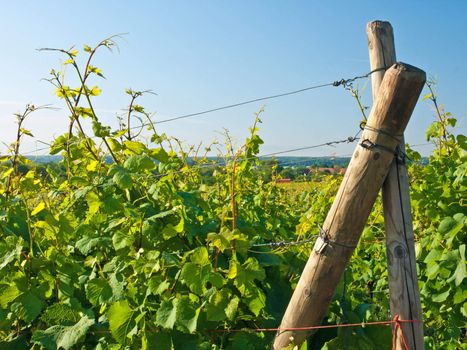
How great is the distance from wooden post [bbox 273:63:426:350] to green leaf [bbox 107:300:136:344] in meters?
0.71

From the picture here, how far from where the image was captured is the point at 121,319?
232 centimetres

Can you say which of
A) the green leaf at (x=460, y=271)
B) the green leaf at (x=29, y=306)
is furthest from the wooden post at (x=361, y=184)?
the green leaf at (x=460, y=271)

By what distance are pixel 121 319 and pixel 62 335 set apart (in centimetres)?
33

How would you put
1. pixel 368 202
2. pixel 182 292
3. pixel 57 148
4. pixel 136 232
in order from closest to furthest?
pixel 368 202 < pixel 182 292 < pixel 136 232 < pixel 57 148

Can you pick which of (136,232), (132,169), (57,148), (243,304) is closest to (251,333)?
(243,304)

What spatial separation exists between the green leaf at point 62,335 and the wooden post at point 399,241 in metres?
1.30

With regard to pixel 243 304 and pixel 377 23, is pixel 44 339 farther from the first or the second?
pixel 377 23

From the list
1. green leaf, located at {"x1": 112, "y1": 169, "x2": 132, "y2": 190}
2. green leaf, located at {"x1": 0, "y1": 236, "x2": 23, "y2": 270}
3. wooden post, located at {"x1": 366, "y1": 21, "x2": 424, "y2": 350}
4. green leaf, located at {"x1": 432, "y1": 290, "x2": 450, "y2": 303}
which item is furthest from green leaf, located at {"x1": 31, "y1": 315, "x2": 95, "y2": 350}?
green leaf, located at {"x1": 432, "y1": 290, "x2": 450, "y2": 303}

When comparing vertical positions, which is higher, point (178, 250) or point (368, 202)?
point (368, 202)

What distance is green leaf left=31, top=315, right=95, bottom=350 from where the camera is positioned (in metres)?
2.42

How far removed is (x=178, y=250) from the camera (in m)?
2.57

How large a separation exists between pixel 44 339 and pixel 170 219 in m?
0.74

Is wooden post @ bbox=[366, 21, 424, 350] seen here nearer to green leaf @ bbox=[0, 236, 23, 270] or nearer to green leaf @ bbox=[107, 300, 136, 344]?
green leaf @ bbox=[107, 300, 136, 344]

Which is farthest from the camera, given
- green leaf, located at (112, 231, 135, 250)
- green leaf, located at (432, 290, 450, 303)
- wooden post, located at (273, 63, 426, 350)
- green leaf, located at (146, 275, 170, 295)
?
green leaf, located at (432, 290, 450, 303)
